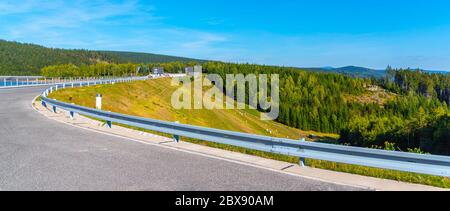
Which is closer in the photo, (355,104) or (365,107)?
(365,107)

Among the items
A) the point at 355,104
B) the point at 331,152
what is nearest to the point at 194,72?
the point at 355,104

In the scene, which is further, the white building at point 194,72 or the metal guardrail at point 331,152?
the white building at point 194,72

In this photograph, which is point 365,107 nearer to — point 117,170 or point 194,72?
point 194,72

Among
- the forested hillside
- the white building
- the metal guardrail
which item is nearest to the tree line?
the forested hillside

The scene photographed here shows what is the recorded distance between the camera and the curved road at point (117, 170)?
590 centimetres

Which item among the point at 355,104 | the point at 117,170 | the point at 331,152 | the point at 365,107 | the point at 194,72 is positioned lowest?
the point at 365,107

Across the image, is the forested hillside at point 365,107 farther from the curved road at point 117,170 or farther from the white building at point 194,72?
the curved road at point 117,170

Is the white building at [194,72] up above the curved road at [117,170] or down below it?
above

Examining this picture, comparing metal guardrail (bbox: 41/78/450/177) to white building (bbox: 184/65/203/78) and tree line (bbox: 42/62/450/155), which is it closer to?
tree line (bbox: 42/62/450/155)

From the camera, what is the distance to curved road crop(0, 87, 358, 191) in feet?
19.4

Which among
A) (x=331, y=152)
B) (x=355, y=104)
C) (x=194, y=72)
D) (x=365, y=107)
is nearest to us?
(x=331, y=152)

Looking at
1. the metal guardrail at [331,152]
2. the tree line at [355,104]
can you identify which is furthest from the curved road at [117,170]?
the tree line at [355,104]

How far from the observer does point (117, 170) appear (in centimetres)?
693
